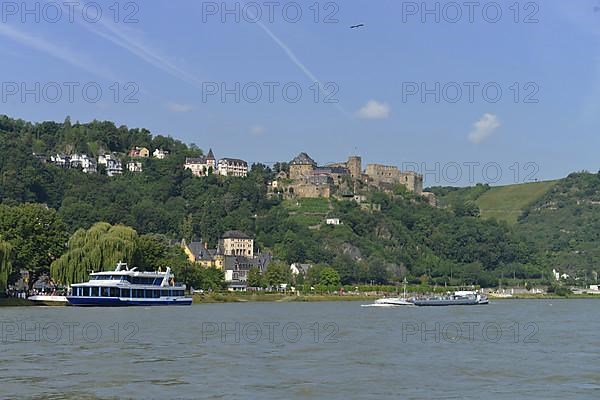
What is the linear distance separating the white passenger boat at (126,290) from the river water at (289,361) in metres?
24.2

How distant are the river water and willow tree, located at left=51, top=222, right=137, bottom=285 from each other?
27.3m

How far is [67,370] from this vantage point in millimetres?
32125

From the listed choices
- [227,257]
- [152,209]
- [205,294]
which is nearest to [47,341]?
[205,294]

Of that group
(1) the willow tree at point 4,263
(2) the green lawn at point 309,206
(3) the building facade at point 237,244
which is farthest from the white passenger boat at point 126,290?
(2) the green lawn at point 309,206

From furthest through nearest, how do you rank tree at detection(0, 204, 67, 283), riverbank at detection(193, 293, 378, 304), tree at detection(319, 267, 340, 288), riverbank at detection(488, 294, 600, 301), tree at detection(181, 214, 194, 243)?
tree at detection(181, 214, 194, 243)
riverbank at detection(488, 294, 600, 301)
tree at detection(319, 267, 340, 288)
riverbank at detection(193, 293, 378, 304)
tree at detection(0, 204, 67, 283)

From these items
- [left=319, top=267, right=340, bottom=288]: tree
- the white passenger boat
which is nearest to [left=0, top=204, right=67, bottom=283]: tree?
the white passenger boat

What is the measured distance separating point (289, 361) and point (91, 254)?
53.5m

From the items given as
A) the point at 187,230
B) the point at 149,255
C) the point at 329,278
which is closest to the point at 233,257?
the point at 329,278

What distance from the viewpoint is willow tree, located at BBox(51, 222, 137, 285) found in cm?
8406

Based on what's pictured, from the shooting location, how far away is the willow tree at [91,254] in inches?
3310

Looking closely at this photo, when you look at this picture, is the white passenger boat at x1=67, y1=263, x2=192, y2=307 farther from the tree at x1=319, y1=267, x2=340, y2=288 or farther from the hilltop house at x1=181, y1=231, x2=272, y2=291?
the tree at x1=319, y1=267, x2=340, y2=288

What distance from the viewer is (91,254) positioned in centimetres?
8556

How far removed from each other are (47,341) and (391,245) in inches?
5698

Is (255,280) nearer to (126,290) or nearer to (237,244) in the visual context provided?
(237,244)
